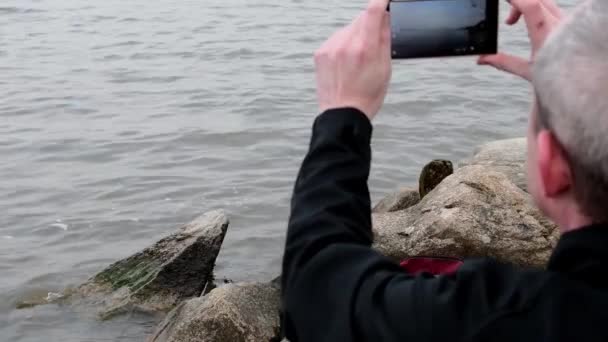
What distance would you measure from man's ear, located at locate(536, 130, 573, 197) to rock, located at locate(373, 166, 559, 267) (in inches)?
173

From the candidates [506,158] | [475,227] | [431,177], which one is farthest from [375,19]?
[506,158]

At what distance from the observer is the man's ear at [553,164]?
63.8 inches

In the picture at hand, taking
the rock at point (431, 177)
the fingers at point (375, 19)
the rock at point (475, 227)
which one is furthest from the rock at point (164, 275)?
the fingers at point (375, 19)

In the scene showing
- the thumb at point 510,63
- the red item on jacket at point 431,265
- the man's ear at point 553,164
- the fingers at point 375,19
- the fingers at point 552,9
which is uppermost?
the fingers at point 375,19

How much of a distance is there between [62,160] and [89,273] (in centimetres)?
281

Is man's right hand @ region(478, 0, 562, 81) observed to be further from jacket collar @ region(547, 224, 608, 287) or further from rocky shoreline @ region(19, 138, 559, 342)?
rocky shoreline @ region(19, 138, 559, 342)

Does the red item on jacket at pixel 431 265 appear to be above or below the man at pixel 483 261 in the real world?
below

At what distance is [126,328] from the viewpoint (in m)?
6.55

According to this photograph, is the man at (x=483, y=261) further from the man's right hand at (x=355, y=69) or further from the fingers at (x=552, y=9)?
the fingers at (x=552, y=9)

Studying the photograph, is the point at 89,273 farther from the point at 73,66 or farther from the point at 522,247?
the point at 73,66

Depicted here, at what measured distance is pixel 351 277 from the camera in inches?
68.0

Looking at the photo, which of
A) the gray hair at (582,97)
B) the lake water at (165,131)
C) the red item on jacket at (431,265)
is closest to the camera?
the gray hair at (582,97)

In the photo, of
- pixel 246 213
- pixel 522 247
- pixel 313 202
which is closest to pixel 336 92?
pixel 313 202

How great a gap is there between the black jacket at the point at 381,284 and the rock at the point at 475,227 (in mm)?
4238
